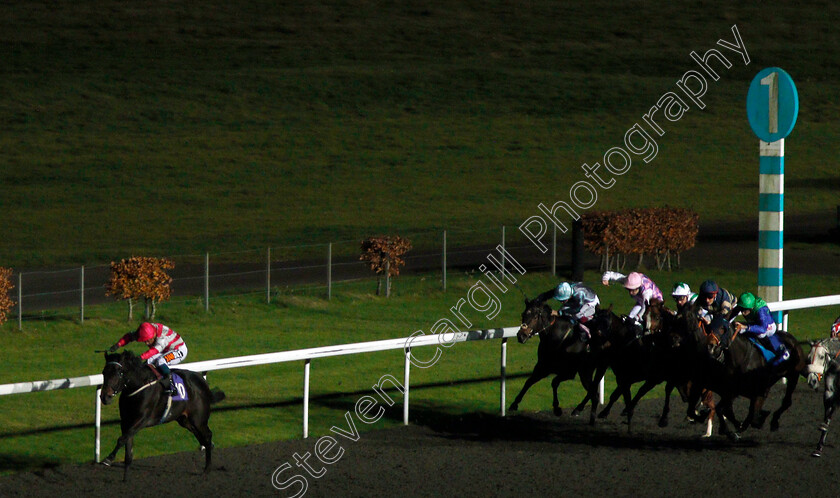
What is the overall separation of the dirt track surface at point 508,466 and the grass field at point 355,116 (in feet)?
52.9

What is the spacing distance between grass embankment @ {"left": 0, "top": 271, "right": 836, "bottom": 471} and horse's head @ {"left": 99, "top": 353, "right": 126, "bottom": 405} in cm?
120

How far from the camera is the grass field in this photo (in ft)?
97.5

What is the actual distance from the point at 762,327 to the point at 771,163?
9.05 feet

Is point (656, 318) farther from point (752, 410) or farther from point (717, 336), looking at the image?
point (752, 410)

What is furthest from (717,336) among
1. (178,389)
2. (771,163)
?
(178,389)

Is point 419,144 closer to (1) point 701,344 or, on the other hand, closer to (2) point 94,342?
(2) point 94,342

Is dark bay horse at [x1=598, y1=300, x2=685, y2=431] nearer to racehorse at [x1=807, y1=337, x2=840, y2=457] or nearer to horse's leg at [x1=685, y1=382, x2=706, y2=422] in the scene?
horse's leg at [x1=685, y1=382, x2=706, y2=422]

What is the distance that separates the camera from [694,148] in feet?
126

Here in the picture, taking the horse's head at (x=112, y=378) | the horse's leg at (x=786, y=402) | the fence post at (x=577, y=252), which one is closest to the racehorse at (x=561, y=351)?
the horse's leg at (x=786, y=402)

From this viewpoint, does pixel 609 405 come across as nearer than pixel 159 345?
No

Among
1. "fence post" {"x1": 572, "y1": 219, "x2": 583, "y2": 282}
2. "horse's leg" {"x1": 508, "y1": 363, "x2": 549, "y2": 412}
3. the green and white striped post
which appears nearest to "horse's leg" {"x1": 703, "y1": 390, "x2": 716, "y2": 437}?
"horse's leg" {"x1": 508, "y1": 363, "x2": 549, "y2": 412}

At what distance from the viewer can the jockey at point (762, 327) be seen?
926cm

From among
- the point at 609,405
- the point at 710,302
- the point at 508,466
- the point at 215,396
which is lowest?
the point at 508,466

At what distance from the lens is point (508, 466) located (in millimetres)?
8383
